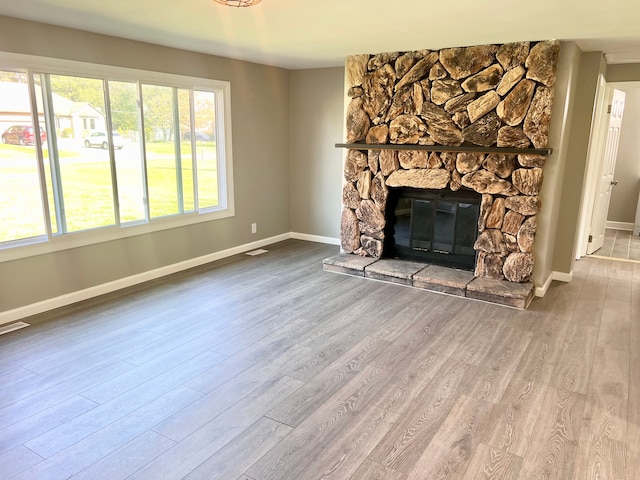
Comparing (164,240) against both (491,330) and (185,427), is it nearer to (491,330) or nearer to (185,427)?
(185,427)

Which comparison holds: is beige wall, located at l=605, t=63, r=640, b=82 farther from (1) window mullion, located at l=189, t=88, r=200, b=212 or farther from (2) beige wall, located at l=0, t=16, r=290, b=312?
(1) window mullion, located at l=189, t=88, r=200, b=212

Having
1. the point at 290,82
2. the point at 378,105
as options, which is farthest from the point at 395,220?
the point at 290,82

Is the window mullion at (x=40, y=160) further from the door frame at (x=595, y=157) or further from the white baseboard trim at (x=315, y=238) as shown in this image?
the door frame at (x=595, y=157)

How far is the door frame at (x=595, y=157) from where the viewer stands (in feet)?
16.0

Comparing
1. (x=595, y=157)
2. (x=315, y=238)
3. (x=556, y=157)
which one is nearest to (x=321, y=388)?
(x=556, y=157)

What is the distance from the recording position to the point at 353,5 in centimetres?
285

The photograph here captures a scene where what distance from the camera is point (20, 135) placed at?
356 cm

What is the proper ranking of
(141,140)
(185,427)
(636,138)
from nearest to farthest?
1. (185,427)
2. (141,140)
3. (636,138)

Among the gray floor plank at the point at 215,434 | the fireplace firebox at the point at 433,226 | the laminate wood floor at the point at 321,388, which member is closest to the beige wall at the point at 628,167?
the laminate wood floor at the point at 321,388

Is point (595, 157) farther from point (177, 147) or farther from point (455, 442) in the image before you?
point (177, 147)

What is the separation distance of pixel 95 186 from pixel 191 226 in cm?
118

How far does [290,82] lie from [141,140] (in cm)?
248

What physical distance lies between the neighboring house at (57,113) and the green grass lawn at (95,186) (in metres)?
0.19

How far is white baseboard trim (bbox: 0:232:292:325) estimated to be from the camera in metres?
3.67
